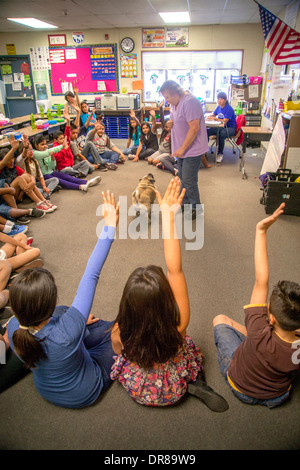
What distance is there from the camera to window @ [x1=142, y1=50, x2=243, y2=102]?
7.60 m

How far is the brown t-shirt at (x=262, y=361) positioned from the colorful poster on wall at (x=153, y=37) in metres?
7.96

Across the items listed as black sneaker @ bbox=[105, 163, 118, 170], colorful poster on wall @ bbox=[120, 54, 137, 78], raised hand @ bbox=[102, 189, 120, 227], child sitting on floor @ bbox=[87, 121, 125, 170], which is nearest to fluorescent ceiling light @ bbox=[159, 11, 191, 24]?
colorful poster on wall @ bbox=[120, 54, 137, 78]

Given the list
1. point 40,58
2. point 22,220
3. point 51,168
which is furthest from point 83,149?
point 40,58

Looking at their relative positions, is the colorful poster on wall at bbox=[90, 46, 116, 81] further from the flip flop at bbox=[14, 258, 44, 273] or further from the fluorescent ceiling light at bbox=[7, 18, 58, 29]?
the flip flop at bbox=[14, 258, 44, 273]

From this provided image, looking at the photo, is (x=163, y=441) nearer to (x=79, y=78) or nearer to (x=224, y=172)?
(x=224, y=172)

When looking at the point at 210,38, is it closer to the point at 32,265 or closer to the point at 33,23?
the point at 33,23

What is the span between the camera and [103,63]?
798 centimetres

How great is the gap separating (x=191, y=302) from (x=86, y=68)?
25.4 feet

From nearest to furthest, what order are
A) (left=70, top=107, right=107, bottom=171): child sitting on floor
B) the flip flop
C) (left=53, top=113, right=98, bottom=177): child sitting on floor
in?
the flip flop
(left=53, top=113, right=98, bottom=177): child sitting on floor
(left=70, top=107, right=107, bottom=171): child sitting on floor

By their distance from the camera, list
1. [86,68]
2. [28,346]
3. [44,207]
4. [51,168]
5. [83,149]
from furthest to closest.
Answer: [86,68]
[83,149]
[51,168]
[44,207]
[28,346]

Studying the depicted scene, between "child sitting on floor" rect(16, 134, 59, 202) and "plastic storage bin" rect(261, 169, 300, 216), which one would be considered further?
"child sitting on floor" rect(16, 134, 59, 202)

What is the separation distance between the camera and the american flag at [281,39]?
3902 millimetres

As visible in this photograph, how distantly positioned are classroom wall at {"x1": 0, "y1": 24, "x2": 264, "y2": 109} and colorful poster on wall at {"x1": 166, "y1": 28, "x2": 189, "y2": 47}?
96 millimetres

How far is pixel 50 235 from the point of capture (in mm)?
3350
